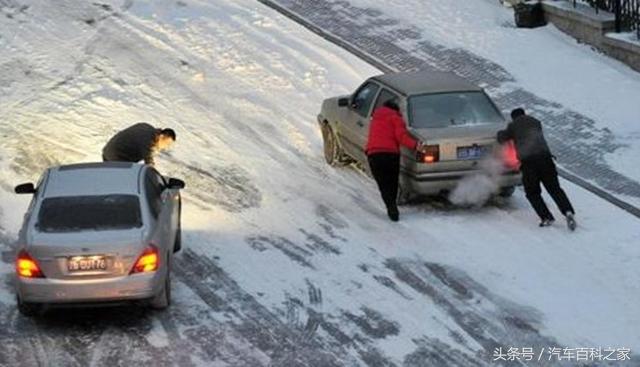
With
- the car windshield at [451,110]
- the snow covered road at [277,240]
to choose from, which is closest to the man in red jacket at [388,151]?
the snow covered road at [277,240]

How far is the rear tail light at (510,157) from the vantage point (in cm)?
1430

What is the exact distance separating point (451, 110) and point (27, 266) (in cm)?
660

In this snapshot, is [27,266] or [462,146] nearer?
[27,266]

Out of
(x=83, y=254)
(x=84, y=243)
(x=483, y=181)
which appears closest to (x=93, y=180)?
(x=84, y=243)

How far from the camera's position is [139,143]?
568 inches

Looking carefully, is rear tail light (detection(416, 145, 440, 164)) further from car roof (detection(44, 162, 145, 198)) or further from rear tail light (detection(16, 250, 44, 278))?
rear tail light (detection(16, 250, 44, 278))

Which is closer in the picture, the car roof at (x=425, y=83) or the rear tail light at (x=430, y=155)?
the rear tail light at (x=430, y=155)

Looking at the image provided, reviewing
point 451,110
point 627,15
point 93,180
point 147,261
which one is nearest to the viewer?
point 147,261

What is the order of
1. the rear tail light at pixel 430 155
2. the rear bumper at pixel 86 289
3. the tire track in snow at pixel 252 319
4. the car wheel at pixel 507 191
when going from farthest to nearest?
the car wheel at pixel 507 191 < the rear tail light at pixel 430 155 < the rear bumper at pixel 86 289 < the tire track in snow at pixel 252 319

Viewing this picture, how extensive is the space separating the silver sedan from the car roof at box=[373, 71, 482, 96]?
4926 mm

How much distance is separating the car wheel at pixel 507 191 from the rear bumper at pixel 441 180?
0.54ft

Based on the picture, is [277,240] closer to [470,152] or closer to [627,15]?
[470,152]

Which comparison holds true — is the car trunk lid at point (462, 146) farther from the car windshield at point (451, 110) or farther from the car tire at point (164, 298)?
the car tire at point (164, 298)

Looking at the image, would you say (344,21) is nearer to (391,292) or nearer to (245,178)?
(245,178)
